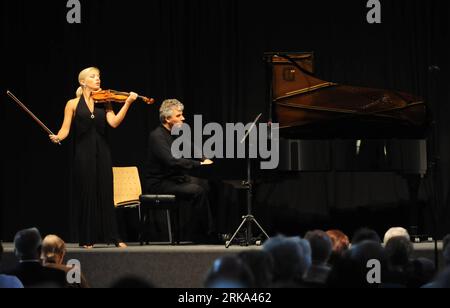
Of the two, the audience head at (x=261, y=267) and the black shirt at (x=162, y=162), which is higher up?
the black shirt at (x=162, y=162)

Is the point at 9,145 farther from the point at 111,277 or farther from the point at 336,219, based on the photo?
the point at 336,219

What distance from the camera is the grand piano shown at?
7.62 metres

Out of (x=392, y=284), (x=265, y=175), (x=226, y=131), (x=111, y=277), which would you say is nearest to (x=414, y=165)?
(x=265, y=175)

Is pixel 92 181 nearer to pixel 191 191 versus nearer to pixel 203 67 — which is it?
pixel 191 191

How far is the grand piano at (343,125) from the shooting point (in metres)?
7.62

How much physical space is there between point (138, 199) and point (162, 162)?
0.67 m

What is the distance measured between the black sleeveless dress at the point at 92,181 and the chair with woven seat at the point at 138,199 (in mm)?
541

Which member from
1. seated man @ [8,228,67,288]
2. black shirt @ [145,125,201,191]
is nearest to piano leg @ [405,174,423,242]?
black shirt @ [145,125,201,191]

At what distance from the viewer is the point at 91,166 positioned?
7.03 metres

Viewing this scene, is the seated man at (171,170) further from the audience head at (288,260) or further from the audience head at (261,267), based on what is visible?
the audience head at (261,267)

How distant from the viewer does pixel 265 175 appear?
7492mm

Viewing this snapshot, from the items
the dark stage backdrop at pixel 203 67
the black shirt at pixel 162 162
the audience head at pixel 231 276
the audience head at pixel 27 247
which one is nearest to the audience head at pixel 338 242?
the audience head at pixel 27 247
